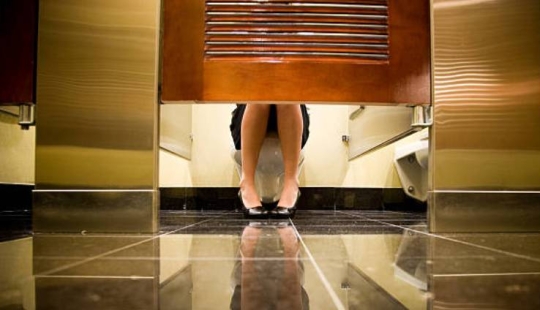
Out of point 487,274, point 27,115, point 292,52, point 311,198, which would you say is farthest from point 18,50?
point 311,198

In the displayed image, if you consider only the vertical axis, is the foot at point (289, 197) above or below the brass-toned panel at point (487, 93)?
below

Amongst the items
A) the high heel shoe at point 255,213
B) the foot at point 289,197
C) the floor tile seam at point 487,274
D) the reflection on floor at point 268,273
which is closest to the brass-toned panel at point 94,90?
the reflection on floor at point 268,273

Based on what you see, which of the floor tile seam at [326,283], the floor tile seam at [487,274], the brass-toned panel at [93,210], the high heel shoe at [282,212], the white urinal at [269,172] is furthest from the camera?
the white urinal at [269,172]

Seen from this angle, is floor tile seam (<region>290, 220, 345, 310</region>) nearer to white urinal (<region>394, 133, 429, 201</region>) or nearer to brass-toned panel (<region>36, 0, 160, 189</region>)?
brass-toned panel (<region>36, 0, 160, 189</region>)

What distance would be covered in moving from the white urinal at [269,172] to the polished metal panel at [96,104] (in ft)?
2.51

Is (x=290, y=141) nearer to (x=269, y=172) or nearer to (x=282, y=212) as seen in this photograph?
(x=282, y=212)

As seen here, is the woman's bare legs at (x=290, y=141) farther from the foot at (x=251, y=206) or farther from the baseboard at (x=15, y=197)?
the baseboard at (x=15, y=197)

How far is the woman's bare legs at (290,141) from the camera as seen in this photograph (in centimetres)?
132

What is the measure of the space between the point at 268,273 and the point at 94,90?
2.12ft

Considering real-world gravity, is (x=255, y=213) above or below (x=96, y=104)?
below

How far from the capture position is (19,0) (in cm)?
91

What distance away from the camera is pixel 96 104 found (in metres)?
0.91

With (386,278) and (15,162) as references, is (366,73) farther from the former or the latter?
(15,162)

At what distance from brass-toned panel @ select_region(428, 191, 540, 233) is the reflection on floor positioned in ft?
0.42
